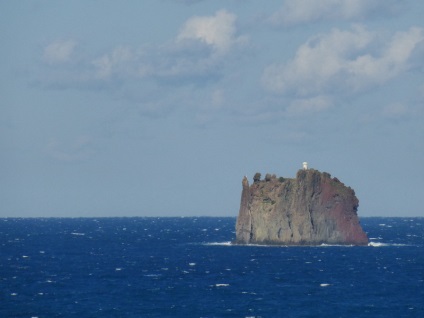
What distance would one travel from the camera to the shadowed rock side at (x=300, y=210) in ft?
548

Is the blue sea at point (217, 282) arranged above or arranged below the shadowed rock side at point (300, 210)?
below

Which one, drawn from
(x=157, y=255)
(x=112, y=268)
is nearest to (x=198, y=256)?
(x=157, y=255)

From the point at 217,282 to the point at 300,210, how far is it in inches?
1816

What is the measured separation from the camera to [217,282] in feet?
405

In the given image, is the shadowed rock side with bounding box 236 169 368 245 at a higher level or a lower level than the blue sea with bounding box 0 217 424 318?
higher

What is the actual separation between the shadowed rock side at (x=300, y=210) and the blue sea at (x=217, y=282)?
2764mm

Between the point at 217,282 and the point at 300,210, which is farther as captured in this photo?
the point at 300,210

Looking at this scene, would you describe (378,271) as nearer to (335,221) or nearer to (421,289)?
(421,289)

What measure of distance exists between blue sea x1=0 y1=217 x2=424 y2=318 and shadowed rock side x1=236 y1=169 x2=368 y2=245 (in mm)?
2764

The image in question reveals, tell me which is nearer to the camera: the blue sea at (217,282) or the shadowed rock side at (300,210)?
the blue sea at (217,282)

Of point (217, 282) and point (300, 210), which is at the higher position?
point (300, 210)

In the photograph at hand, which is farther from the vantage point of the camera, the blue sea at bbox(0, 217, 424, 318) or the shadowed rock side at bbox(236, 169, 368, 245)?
the shadowed rock side at bbox(236, 169, 368, 245)

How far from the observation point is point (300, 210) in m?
167

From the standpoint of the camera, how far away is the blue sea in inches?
3925
